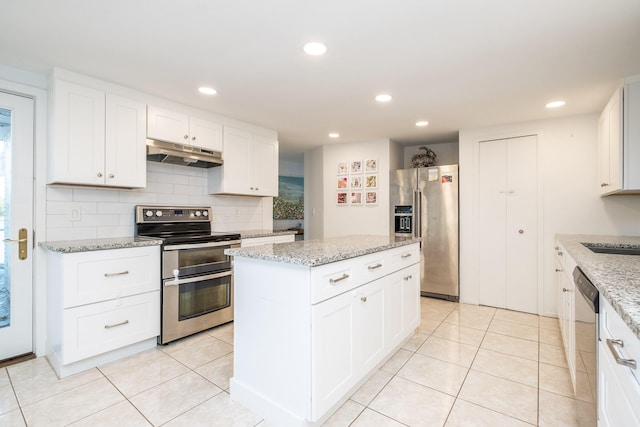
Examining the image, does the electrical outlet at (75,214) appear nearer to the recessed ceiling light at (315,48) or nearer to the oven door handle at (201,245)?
the oven door handle at (201,245)

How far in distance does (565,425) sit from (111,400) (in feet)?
8.48

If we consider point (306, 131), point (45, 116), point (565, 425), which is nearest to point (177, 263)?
point (45, 116)

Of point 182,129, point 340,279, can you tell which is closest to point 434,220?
point 340,279

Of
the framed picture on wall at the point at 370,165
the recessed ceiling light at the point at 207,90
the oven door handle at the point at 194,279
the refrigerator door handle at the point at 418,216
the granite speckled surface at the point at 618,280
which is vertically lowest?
the oven door handle at the point at 194,279

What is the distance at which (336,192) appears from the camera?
5074 millimetres

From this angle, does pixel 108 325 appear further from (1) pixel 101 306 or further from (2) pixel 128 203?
(2) pixel 128 203

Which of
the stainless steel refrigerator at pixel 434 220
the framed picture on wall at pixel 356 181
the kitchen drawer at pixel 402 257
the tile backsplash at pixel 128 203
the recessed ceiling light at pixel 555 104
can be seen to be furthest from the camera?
the framed picture on wall at pixel 356 181

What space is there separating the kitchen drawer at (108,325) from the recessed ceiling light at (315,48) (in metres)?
2.22

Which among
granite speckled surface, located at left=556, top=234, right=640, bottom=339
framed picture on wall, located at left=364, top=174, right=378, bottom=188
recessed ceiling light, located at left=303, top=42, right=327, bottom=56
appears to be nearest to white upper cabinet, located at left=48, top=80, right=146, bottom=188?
recessed ceiling light, located at left=303, top=42, right=327, bottom=56

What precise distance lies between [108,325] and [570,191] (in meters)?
4.57

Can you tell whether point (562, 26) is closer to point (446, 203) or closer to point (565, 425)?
point (565, 425)

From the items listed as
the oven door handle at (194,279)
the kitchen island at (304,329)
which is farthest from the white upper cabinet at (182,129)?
the kitchen island at (304,329)

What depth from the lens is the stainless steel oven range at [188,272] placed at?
2.69 metres

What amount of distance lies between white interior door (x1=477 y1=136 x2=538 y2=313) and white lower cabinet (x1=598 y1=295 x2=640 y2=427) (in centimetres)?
277
